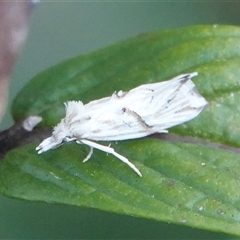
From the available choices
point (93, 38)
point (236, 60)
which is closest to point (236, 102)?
point (236, 60)

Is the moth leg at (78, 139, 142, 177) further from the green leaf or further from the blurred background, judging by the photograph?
the blurred background

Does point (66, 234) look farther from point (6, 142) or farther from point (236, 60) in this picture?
point (236, 60)

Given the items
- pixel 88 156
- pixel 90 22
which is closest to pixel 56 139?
pixel 88 156

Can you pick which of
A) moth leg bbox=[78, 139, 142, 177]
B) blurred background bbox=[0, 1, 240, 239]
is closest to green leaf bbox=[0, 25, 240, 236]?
moth leg bbox=[78, 139, 142, 177]

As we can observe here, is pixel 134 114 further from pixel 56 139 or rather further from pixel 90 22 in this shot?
pixel 90 22

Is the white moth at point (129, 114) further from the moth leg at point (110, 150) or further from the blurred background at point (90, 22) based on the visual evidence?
the blurred background at point (90, 22)
